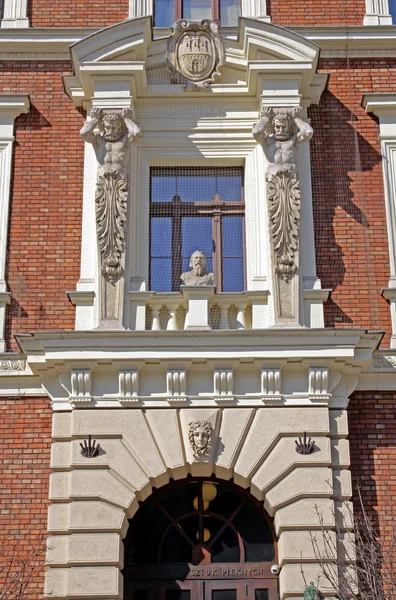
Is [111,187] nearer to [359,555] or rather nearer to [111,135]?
[111,135]

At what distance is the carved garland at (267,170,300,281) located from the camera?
1480 cm

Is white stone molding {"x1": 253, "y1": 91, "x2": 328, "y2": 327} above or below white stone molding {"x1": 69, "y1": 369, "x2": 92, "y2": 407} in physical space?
above

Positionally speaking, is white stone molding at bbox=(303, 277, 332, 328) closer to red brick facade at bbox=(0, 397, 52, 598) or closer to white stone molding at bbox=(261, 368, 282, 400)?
white stone molding at bbox=(261, 368, 282, 400)

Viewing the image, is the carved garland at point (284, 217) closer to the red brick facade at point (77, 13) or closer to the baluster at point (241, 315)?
the baluster at point (241, 315)

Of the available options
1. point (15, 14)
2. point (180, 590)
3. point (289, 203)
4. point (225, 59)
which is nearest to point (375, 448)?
point (180, 590)

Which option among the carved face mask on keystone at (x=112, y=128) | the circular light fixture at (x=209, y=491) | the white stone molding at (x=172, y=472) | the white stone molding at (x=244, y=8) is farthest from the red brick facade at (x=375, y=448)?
the white stone molding at (x=244, y=8)

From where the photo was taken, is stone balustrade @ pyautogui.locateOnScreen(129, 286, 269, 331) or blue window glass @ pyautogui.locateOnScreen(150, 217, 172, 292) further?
blue window glass @ pyautogui.locateOnScreen(150, 217, 172, 292)

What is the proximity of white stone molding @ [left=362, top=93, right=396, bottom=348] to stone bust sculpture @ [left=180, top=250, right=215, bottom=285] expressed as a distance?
257 centimetres

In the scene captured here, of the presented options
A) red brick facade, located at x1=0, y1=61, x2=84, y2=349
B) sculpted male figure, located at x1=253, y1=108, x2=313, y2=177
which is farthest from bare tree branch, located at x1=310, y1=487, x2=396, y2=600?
sculpted male figure, located at x1=253, y1=108, x2=313, y2=177

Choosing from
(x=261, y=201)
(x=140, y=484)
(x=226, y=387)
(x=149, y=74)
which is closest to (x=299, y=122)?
(x=261, y=201)

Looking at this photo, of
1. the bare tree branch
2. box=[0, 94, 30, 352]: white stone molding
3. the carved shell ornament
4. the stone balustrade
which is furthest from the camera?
the carved shell ornament

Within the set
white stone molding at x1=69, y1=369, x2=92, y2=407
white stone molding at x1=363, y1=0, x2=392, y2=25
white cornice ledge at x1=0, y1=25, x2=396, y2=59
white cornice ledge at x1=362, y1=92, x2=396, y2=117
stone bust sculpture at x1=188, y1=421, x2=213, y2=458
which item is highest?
white stone molding at x1=363, y1=0, x2=392, y2=25

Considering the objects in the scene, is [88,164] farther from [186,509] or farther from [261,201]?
[186,509]

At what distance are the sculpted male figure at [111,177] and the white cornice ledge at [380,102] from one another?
3.50 meters
